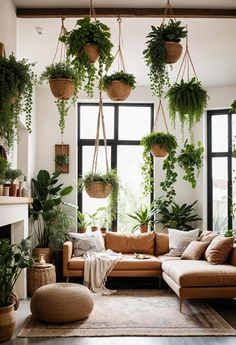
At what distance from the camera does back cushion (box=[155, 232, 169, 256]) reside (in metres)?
6.97

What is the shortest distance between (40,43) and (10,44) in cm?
97

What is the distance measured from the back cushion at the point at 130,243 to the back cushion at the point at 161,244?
7 centimetres

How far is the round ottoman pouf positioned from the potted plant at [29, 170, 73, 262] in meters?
2.09

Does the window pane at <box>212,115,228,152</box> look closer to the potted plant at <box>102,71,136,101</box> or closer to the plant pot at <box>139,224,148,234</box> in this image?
the plant pot at <box>139,224,148,234</box>

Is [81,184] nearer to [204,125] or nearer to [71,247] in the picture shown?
[71,247]

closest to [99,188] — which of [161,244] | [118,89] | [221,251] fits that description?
[118,89]

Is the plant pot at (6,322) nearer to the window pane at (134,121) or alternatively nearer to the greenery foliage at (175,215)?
the greenery foliage at (175,215)

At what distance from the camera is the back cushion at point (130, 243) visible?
6992mm

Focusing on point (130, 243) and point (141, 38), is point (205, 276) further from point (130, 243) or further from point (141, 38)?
point (141, 38)

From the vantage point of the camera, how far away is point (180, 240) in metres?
6.69

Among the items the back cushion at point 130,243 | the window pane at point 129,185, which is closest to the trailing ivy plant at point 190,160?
the window pane at point 129,185

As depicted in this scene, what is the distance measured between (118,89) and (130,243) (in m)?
3.37

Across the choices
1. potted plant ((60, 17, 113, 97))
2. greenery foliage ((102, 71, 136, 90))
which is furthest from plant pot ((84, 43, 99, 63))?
greenery foliage ((102, 71, 136, 90))

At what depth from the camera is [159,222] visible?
7.43m
